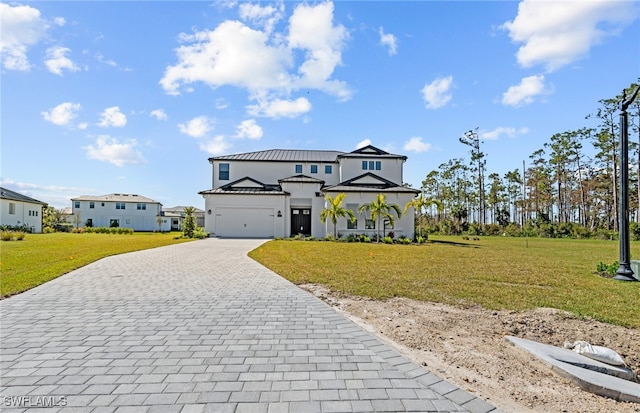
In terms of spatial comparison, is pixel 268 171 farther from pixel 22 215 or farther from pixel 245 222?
pixel 22 215

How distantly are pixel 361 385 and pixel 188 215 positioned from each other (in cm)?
2752

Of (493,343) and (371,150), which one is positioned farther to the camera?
(371,150)

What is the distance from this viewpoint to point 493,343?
4262 mm

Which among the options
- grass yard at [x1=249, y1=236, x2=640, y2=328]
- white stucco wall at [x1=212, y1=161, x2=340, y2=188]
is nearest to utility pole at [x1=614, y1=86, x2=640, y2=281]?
grass yard at [x1=249, y1=236, x2=640, y2=328]

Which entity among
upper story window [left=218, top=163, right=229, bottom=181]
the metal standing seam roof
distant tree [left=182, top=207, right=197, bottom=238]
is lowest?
distant tree [left=182, top=207, right=197, bottom=238]

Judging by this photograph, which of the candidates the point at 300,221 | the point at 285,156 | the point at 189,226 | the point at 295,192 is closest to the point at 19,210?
the point at 189,226

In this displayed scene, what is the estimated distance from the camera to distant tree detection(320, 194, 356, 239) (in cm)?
2433

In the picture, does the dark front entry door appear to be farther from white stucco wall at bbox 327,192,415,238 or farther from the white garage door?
white stucco wall at bbox 327,192,415,238

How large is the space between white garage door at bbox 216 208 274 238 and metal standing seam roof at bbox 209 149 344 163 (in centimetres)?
564

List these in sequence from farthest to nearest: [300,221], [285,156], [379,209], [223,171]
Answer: [285,156] → [223,171] → [300,221] → [379,209]

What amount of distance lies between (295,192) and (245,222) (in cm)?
474

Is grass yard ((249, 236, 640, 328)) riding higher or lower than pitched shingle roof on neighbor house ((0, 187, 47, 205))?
lower

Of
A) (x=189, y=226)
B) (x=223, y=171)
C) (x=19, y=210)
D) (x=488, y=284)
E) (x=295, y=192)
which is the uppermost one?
(x=223, y=171)

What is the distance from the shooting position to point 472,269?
35.3 feet
